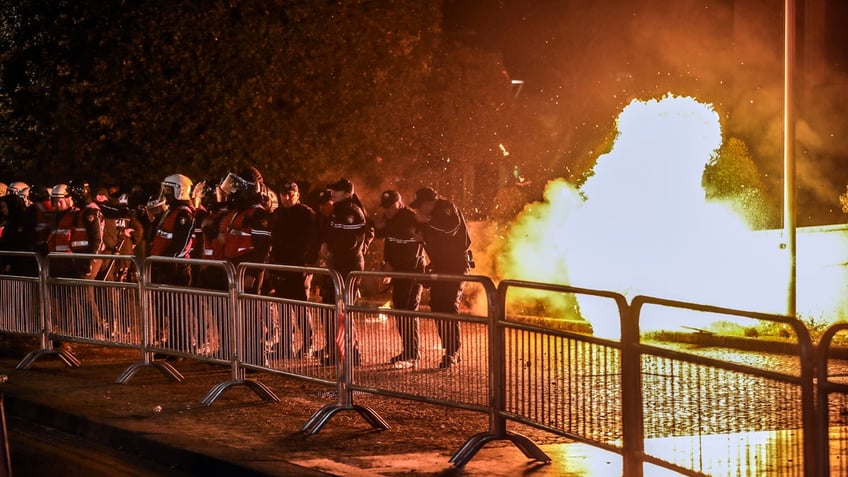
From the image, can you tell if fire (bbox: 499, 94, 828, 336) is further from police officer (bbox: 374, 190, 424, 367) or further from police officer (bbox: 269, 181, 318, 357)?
police officer (bbox: 269, 181, 318, 357)

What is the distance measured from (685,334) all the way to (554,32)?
63.7 feet

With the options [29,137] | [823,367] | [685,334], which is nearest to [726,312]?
[823,367]

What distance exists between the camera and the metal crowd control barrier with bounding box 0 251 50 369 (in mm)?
13867

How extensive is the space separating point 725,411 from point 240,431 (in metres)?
4.55

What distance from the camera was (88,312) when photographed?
13078mm

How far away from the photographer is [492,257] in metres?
24.0

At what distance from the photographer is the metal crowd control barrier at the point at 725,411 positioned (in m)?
5.73

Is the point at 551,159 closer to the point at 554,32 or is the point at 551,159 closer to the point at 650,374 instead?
the point at 554,32

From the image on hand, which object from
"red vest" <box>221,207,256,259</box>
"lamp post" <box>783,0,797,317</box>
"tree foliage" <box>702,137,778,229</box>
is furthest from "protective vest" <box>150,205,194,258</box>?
"tree foliage" <box>702,137,778,229</box>

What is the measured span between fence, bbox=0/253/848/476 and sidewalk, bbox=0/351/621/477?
0.73 feet

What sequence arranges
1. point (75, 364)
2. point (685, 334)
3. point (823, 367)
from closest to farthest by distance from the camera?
1. point (823, 367)
2. point (75, 364)
3. point (685, 334)

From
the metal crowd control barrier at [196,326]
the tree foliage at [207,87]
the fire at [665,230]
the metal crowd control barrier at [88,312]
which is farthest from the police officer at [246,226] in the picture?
the tree foliage at [207,87]

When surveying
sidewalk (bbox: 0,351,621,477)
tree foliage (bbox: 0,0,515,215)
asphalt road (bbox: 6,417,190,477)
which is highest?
tree foliage (bbox: 0,0,515,215)

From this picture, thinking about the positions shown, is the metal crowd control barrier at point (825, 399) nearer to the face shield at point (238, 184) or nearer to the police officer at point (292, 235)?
the police officer at point (292, 235)
